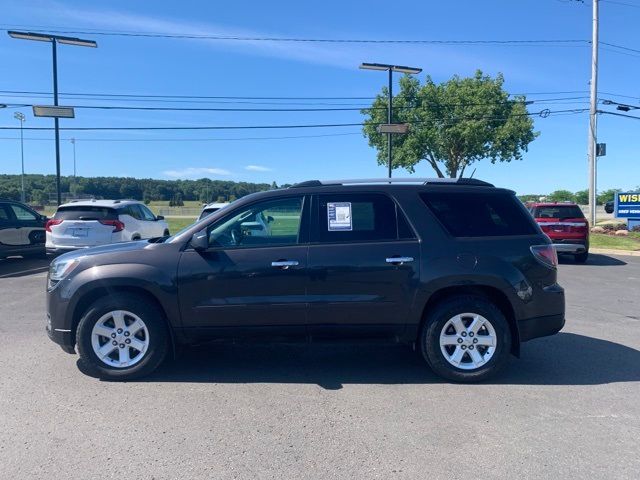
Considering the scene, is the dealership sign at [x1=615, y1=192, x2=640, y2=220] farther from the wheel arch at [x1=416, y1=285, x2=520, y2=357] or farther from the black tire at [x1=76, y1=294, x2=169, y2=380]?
the black tire at [x1=76, y1=294, x2=169, y2=380]

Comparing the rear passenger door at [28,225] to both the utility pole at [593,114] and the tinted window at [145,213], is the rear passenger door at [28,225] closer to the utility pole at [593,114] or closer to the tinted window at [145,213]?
the tinted window at [145,213]

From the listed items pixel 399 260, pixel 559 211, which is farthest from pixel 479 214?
pixel 559 211

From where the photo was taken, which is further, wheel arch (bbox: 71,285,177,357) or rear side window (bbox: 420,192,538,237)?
rear side window (bbox: 420,192,538,237)

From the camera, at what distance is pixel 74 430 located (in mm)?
3881

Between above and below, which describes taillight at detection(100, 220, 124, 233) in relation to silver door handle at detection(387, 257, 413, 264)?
above

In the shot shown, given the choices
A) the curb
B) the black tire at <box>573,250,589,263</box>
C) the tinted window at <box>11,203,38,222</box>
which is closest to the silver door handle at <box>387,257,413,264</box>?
the tinted window at <box>11,203,38,222</box>

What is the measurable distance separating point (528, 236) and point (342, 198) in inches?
72.9

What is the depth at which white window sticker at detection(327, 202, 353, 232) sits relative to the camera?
4.95 m

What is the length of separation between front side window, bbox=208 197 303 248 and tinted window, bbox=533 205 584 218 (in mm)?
12244

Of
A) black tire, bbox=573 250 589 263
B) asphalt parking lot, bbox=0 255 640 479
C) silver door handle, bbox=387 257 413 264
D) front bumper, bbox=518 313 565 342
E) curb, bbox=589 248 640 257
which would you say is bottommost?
asphalt parking lot, bbox=0 255 640 479

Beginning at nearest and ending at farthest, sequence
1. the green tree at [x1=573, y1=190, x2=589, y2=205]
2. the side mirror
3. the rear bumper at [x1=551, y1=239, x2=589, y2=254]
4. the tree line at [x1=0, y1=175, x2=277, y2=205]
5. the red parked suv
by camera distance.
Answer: the side mirror → the rear bumper at [x1=551, y1=239, x2=589, y2=254] → the red parked suv → the tree line at [x1=0, y1=175, x2=277, y2=205] → the green tree at [x1=573, y1=190, x2=589, y2=205]

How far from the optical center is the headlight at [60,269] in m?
4.91

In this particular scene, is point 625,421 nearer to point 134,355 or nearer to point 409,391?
point 409,391

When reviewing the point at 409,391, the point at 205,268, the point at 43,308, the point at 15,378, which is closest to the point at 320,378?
the point at 409,391
